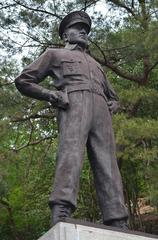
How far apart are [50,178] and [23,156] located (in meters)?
3.18

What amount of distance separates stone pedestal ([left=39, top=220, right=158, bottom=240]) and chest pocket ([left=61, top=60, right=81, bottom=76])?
1.42 m

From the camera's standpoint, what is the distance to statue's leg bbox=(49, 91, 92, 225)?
15.8 ft

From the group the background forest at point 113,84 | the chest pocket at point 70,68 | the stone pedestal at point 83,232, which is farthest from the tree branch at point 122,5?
the stone pedestal at point 83,232

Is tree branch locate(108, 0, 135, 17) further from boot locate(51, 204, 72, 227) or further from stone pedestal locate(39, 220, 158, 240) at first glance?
stone pedestal locate(39, 220, 158, 240)

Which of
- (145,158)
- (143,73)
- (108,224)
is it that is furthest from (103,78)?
(143,73)

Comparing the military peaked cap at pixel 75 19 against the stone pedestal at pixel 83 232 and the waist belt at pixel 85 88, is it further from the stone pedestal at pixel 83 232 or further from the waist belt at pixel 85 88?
the stone pedestal at pixel 83 232

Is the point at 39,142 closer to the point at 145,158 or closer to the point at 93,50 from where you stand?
the point at 93,50

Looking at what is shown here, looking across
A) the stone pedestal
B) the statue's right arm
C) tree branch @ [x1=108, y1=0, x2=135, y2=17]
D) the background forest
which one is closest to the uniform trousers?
the statue's right arm

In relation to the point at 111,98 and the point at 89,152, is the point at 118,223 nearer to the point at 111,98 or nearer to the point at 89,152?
the point at 89,152

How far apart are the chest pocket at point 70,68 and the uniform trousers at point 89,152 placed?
0.68ft

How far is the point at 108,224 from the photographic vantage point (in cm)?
504

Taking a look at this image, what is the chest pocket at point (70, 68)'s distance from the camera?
5.35 m

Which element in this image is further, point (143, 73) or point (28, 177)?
point (28, 177)

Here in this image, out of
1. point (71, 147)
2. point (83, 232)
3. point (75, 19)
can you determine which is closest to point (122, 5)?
point (75, 19)
